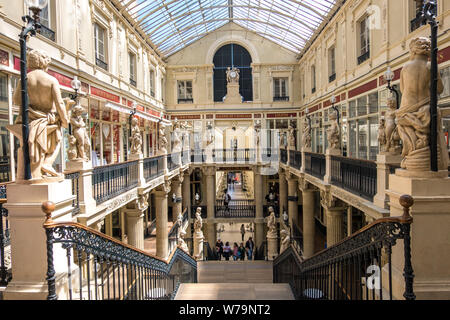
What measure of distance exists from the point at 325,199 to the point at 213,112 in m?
16.6

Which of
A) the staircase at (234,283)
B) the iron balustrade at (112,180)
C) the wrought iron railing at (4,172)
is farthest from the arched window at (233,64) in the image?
the wrought iron railing at (4,172)

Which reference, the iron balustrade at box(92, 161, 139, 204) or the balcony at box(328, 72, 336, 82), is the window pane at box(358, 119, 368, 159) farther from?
the iron balustrade at box(92, 161, 139, 204)

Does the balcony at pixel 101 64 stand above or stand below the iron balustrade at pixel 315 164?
above

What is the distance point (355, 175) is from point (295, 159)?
808 cm

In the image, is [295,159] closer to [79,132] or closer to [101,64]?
[101,64]

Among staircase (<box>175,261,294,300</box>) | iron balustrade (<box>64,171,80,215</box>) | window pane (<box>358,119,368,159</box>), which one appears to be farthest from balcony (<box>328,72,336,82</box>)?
iron balustrade (<box>64,171,80,215</box>)

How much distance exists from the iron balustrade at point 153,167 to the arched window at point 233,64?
45.5 feet

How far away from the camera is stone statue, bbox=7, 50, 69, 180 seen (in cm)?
369

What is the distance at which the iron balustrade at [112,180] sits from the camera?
297 inches

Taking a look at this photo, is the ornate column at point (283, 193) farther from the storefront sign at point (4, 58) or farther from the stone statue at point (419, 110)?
the stone statue at point (419, 110)

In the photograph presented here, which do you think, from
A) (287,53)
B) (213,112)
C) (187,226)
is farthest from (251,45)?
(187,226)

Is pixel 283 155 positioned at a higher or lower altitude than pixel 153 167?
higher

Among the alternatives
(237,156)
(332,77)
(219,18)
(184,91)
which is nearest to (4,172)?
(332,77)

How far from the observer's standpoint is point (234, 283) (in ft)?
24.1
